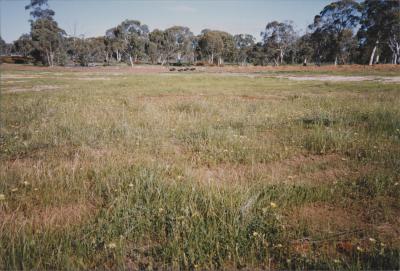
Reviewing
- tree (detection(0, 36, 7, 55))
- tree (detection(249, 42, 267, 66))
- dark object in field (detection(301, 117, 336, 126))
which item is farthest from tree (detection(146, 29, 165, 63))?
dark object in field (detection(301, 117, 336, 126))

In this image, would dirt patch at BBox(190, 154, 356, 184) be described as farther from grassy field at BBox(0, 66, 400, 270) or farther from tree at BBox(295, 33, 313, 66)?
tree at BBox(295, 33, 313, 66)

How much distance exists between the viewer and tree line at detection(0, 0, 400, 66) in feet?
202

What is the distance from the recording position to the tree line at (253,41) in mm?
61562

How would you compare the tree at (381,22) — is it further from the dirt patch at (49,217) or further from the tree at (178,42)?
the dirt patch at (49,217)

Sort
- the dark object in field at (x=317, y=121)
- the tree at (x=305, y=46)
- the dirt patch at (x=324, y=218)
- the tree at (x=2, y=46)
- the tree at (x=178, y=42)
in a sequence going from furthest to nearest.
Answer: the tree at (x=2, y=46) < the tree at (x=178, y=42) < the tree at (x=305, y=46) < the dark object in field at (x=317, y=121) < the dirt patch at (x=324, y=218)

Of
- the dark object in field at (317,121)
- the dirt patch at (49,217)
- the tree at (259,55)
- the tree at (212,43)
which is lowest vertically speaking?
the dirt patch at (49,217)

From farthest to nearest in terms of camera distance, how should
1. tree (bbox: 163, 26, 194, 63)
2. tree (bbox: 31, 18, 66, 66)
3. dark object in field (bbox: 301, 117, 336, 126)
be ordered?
tree (bbox: 163, 26, 194, 63), tree (bbox: 31, 18, 66, 66), dark object in field (bbox: 301, 117, 336, 126)

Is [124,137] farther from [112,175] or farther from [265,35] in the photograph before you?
[265,35]

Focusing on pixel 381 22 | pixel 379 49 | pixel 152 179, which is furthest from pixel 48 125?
pixel 379 49

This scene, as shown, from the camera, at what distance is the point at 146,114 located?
27.1 ft

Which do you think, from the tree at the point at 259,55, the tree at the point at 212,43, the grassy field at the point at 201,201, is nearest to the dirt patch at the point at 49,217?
the grassy field at the point at 201,201

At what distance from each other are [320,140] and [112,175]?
13.5 feet

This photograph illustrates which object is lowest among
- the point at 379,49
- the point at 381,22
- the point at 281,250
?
the point at 281,250

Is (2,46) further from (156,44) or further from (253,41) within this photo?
(253,41)
